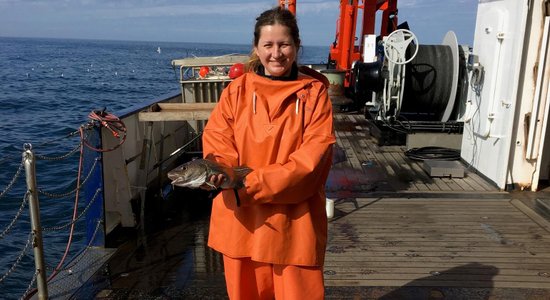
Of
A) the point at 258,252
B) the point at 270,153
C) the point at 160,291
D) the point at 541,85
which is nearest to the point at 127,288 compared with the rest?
the point at 160,291

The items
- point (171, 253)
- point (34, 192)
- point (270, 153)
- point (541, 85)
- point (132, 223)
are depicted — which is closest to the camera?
point (270, 153)

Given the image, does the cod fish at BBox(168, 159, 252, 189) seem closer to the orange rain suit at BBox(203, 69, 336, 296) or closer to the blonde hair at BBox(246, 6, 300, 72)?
the orange rain suit at BBox(203, 69, 336, 296)

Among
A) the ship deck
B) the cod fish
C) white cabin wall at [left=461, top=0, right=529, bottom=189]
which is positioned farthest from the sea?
white cabin wall at [left=461, top=0, right=529, bottom=189]

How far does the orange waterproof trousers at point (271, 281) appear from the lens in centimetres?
233

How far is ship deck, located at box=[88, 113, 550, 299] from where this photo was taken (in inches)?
147

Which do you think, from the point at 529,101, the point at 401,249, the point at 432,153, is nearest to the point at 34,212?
the point at 401,249

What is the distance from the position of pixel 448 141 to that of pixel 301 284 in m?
6.85

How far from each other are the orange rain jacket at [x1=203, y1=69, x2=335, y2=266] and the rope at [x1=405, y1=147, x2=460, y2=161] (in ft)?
19.4

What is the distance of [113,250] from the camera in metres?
4.41

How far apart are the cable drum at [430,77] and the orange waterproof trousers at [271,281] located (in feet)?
23.0

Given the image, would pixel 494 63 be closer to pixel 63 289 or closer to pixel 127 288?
pixel 127 288

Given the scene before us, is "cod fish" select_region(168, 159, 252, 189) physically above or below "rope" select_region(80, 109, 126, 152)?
above

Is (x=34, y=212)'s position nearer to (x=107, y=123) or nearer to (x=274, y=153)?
(x=107, y=123)

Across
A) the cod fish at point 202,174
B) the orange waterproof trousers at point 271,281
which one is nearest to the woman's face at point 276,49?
the cod fish at point 202,174
